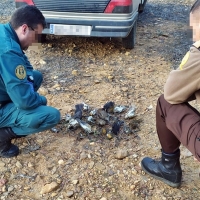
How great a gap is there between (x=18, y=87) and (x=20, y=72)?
0.12 meters

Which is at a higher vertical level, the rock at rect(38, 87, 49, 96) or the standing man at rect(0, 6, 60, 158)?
the standing man at rect(0, 6, 60, 158)

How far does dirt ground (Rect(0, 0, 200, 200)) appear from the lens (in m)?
2.60

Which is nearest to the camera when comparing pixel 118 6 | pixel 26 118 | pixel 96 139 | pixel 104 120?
pixel 26 118

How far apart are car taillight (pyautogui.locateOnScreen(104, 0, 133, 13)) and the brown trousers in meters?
2.49

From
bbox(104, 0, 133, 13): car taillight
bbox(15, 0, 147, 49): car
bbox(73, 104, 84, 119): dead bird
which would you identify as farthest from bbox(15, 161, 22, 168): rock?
bbox(104, 0, 133, 13): car taillight

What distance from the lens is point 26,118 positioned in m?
2.74

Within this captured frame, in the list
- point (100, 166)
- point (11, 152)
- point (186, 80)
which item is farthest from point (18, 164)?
point (186, 80)

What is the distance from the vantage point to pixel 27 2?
475cm

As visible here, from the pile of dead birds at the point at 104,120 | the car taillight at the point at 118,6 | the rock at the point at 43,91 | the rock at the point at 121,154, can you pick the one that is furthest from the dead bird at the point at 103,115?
the car taillight at the point at 118,6

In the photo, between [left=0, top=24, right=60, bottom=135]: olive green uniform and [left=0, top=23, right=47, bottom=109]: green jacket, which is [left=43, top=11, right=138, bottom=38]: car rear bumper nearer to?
[left=0, top=24, right=60, bottom=135]: olive green uniform

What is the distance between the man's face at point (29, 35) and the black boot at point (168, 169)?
4.75 ft

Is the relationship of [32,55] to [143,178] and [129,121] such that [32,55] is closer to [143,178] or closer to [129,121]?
[129,121]

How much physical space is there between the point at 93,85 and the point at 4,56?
188cm

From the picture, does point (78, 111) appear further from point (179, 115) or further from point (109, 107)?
point (179, 115)
